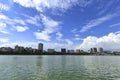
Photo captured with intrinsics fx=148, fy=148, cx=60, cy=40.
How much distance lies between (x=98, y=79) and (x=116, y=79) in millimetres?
3522

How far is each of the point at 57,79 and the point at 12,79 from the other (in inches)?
335

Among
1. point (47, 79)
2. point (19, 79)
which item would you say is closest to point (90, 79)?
point (47, 79)

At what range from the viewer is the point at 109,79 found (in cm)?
2881

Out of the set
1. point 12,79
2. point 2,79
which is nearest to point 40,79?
point 12,79

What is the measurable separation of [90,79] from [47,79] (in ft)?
27.1

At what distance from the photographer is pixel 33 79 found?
2812 centimetres

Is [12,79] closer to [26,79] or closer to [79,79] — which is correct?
[26,79]

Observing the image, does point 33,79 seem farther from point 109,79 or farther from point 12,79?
point 109,79

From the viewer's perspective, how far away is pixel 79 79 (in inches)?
1129

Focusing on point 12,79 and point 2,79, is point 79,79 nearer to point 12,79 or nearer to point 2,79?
point 12,79

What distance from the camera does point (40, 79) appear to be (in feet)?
92.0

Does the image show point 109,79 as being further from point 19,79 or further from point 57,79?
point 19,79

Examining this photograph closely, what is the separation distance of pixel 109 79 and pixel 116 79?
132cm

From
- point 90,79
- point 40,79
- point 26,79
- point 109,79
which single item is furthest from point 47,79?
point 109,79
